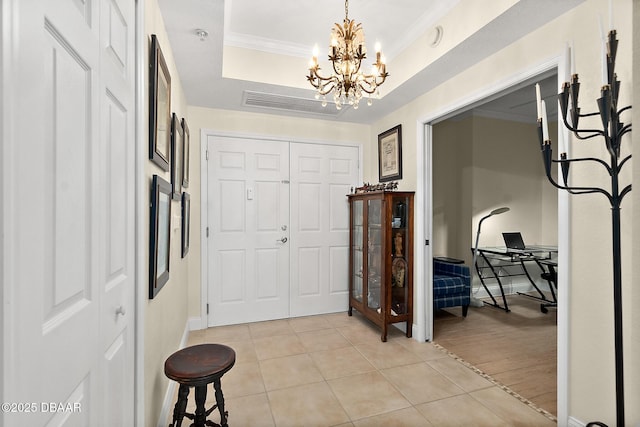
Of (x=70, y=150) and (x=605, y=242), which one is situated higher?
(x=70, y=150)

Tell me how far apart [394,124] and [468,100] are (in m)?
1.10

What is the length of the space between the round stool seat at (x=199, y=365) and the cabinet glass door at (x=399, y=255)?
6.41ft

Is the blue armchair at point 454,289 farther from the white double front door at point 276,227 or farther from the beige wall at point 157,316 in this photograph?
the beige wall at point 157,316

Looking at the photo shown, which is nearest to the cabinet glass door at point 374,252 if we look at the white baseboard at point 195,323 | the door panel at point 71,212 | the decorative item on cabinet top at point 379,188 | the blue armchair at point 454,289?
the decorative item on cabinet top at point 379,188

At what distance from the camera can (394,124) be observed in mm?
3584

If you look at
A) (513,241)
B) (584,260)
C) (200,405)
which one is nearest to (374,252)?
(584,260)

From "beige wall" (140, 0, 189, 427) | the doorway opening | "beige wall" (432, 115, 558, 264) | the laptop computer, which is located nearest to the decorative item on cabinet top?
the doorway opening

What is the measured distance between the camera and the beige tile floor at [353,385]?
1962mm

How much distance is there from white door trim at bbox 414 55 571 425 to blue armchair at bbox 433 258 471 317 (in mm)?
561

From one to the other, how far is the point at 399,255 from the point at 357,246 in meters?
0.70

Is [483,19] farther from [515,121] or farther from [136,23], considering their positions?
[515,121]

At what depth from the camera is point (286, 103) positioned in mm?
3354

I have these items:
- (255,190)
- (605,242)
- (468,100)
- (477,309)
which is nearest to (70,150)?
(605,242)

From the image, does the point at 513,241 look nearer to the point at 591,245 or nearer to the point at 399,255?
the point at 399,255
